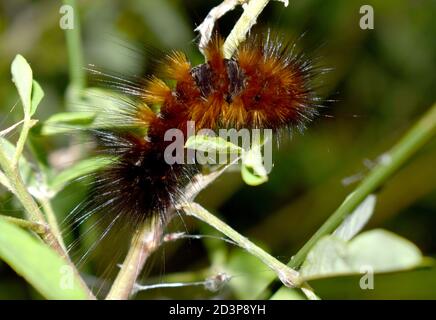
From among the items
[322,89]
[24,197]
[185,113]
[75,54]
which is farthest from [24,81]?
[322,89]

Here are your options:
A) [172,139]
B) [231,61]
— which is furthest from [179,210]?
[231,61]

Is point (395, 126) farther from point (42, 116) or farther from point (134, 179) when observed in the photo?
point (134, 179)

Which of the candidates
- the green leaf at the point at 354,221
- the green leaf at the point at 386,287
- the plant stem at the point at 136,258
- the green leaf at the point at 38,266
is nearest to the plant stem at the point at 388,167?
the green leaf at the point at 354,221

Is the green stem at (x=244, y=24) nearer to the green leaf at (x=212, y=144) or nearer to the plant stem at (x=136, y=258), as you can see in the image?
the green leaf at (x=212, y=144)

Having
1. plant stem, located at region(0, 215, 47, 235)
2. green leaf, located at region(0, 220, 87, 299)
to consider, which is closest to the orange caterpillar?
plant stem, located at region(0, 215, 47, 235)

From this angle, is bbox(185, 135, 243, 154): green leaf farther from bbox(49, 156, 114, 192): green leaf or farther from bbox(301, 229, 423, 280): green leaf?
bbox(49, 156, 114, 192): green leaf

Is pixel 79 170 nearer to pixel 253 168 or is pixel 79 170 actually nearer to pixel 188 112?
pixel 188 112

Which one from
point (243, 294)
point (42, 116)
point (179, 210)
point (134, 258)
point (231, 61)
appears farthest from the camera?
point (42, 116)

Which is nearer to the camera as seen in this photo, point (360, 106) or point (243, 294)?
point (243, 294)
